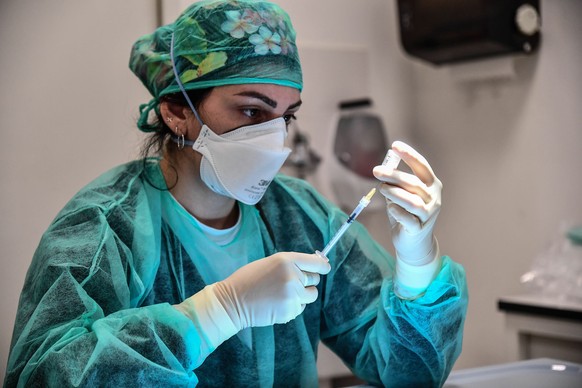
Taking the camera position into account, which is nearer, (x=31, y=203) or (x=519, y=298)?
(x=31, y=203)

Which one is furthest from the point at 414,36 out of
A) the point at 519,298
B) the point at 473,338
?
the point at 473,338

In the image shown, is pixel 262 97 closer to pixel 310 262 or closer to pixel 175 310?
pixel 310 262

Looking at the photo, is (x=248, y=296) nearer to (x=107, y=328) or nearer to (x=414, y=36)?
(x=107, y=328)

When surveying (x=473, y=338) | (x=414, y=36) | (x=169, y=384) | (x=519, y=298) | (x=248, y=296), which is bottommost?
(x=473, y=338)

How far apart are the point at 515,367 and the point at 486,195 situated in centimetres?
132

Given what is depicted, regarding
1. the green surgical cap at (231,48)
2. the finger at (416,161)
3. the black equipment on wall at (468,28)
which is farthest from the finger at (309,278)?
the black equipment on wall at (468,28)

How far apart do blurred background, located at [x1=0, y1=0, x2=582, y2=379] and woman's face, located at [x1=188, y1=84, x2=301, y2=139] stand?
1.98 feet

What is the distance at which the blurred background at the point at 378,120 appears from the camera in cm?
176

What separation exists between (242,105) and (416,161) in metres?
0.36

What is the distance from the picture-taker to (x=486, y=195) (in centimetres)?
259

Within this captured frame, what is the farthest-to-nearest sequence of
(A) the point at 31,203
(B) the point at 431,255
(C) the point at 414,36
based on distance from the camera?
(C) the point at 414,36 < (A) the point at 31,203 < (B) the point at 431,255

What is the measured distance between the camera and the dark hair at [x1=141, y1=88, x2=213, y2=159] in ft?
4.18

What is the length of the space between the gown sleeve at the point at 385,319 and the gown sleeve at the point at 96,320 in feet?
1.38

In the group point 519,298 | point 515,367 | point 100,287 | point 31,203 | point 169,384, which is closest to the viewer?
point 169,384
